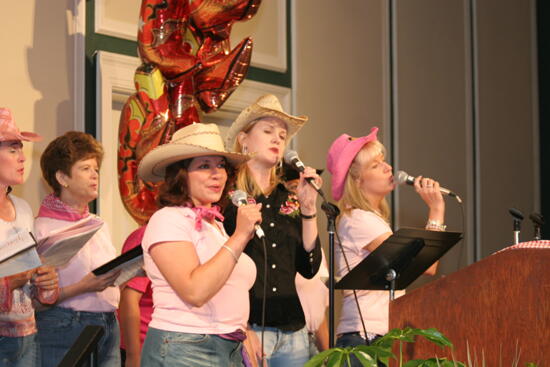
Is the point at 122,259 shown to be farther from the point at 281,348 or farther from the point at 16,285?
the point at 281,348

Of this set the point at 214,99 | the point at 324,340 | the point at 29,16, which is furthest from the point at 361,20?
the point at 324,340

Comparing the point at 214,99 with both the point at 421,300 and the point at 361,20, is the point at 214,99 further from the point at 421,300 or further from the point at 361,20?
the point at 361,20

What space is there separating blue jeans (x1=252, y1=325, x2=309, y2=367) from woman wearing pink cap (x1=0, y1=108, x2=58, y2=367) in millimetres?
763

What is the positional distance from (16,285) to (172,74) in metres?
1.26

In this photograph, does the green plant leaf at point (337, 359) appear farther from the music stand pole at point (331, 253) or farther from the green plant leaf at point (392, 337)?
the music stand pole at point (331, 253)

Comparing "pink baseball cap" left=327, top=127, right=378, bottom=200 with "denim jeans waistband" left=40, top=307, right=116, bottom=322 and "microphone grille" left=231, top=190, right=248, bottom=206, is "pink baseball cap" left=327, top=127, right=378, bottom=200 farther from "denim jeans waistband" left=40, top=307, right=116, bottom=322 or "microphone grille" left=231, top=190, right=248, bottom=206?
"denim jeans waistband" left=40, top=307, right=116, bottom=322

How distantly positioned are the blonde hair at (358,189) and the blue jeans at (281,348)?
0.70 metres

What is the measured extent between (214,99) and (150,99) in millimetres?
348

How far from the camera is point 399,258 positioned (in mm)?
2939

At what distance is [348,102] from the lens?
570cm

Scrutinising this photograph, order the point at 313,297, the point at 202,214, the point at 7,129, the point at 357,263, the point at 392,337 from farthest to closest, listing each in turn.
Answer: the point at 357,263, the point at 313,297, the point at 7,129, the point at 202,214, the point at 392,337

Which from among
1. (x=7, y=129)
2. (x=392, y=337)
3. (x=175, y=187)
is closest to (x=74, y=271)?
(x=7, y=129)

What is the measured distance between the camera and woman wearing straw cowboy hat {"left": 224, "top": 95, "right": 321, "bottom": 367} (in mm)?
3010

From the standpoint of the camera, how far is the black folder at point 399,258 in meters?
2.85
